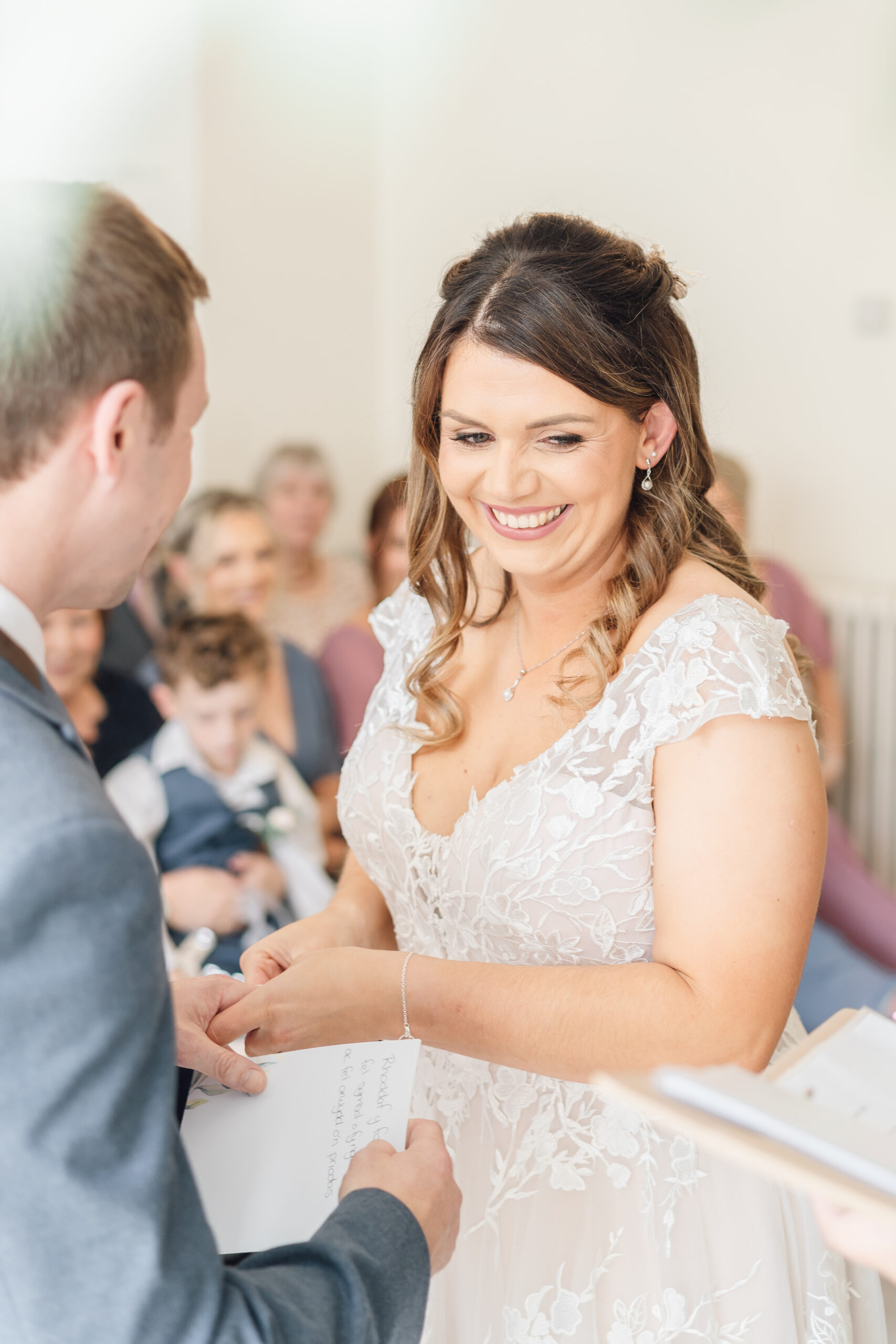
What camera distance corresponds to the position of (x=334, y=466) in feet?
16.9

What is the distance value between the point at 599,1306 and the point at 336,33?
499 centimetres

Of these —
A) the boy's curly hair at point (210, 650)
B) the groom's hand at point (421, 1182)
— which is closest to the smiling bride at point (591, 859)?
the groom's hand at point (421, 1182)

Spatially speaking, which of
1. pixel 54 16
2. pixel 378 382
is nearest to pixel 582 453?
pixel 54 16

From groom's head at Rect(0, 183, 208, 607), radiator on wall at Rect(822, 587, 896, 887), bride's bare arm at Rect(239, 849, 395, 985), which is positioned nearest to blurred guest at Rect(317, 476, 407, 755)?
radiator on wall at Rect(822, 587, 896, 887)

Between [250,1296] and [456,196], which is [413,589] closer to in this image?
[250,1296]

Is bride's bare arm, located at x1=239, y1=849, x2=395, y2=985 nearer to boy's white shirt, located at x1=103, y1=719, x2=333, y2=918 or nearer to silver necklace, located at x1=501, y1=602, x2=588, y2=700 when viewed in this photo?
silver necklace, located at x1=501, y1=602, x2=588, y2=700

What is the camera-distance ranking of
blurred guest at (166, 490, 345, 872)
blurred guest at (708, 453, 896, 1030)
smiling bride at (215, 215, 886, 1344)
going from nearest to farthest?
smiling bride at (215, 215, 886, 1344) → blurred guest at (708, 453, 896, 1030) → blurred guest at (166, 490, 345, 872)

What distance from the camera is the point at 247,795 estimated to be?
3.16 metres

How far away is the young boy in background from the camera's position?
295 centimetres

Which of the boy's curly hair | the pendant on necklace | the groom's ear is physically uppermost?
the groom's ear

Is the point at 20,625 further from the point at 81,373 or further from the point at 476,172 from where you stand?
the point at 476,172

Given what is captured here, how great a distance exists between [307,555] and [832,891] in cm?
225

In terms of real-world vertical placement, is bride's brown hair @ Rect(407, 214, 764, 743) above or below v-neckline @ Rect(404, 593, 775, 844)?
above

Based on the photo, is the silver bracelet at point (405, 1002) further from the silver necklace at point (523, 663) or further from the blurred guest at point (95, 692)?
the blurred guest at point (95, 692)
